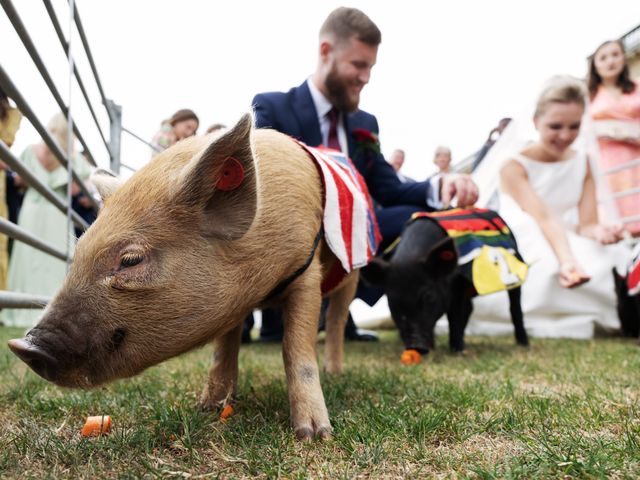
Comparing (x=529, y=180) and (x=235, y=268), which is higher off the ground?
(x=529, y=180)

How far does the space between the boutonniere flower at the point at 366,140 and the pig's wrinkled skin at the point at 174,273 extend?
1.87m

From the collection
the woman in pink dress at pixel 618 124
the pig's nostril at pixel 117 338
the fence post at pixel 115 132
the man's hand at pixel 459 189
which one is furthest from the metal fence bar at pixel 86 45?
the woman in pink dress at pixel 618 124

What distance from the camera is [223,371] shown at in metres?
1.94

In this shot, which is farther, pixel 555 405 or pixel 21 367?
pixel 21 367

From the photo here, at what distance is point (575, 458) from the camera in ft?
3.95

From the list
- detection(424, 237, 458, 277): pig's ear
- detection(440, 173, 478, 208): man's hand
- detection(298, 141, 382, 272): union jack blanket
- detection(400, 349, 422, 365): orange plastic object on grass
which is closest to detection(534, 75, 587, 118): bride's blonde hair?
detection(440, 173, 478, 208): man's hand

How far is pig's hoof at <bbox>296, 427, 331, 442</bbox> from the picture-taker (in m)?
1.51

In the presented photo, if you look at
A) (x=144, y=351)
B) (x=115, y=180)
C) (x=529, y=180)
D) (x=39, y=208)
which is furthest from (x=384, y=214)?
(x=39, y=208)

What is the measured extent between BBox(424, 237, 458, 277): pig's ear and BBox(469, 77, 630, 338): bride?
1.93 meters

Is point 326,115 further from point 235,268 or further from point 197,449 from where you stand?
point 197,449

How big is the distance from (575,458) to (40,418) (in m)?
1.49

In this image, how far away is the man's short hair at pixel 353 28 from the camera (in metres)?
3.38

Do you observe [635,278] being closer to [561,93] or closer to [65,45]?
[561,93]

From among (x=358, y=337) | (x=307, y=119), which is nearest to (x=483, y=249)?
(x=307, y=119)
